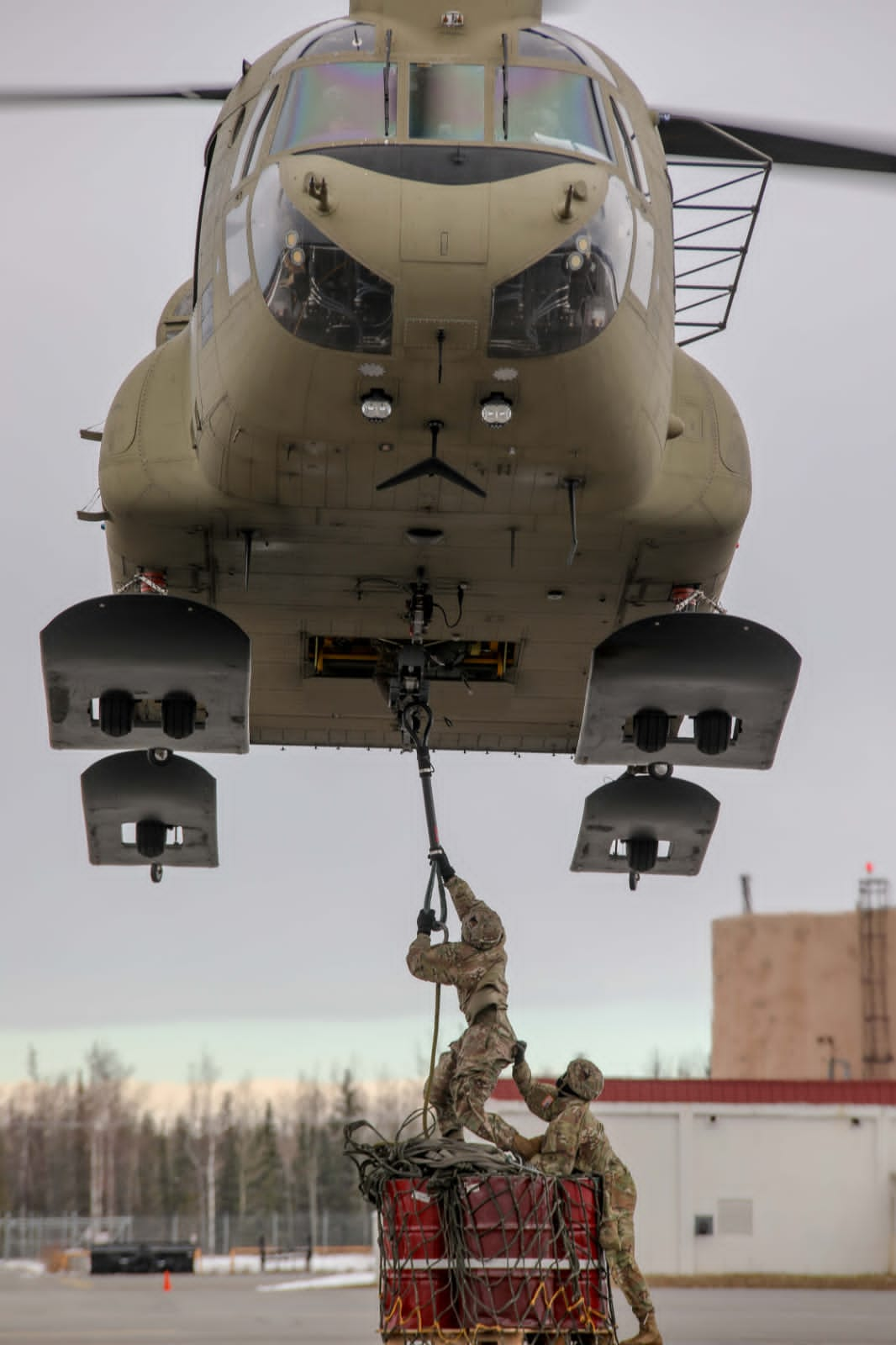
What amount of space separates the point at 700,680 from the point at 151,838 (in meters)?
5.47

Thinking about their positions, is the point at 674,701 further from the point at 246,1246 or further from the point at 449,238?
the point at 246,1246

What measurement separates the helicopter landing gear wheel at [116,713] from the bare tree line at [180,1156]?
61879mm

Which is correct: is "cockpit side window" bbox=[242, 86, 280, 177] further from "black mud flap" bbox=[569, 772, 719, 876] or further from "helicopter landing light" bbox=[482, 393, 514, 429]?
"black mud flap" bbox=[569, 772, 719, 876]

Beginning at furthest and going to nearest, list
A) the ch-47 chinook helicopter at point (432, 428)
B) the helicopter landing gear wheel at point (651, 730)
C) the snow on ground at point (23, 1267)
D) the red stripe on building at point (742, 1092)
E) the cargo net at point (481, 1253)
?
the snow on ground at point (23, 1267) < the red stripe on building at point (742, 1092) < the helicopter landing gear wheel at point (651, 730) < the ch-47 chinook helicopter at point (432, 428) < the cargo net at point (481, 1253)

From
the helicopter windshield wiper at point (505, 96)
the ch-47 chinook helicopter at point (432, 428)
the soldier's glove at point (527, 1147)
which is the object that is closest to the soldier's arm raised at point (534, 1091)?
the soldier's glove at point (527, 1147)

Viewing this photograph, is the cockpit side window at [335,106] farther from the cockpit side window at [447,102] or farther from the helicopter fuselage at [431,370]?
the cockpit side window at [447,102]

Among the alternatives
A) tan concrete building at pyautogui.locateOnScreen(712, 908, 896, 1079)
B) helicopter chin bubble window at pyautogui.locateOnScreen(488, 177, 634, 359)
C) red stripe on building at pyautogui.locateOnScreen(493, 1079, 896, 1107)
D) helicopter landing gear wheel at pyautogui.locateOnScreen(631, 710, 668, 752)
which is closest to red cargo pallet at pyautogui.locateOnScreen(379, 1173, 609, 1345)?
helicopter landing gear wheel at pyautogui.locateOnScreen(631, 710, 668, 752)

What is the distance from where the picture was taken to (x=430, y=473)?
10.2 metres

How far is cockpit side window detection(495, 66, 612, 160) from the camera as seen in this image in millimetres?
9648

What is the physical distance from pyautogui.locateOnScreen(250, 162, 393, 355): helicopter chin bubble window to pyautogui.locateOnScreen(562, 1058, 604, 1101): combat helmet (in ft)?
13.5

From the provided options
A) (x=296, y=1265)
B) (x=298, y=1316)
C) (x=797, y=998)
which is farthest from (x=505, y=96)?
(x=797, y=998)

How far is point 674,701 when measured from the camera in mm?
11656

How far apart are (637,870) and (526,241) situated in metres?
7.68

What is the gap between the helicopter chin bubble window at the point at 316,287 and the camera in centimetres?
915
